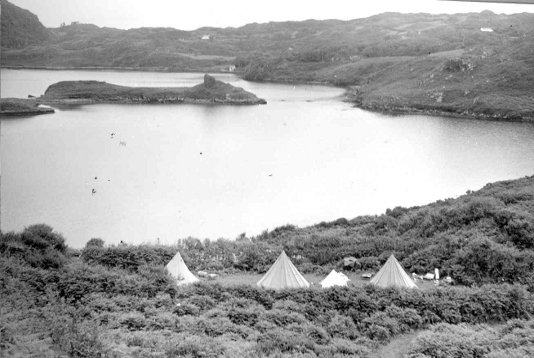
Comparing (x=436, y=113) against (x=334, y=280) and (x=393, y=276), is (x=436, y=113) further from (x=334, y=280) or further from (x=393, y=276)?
(x=334, y=280)

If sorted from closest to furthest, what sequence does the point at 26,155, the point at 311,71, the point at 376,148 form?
the point at 26,155 < the point at 376,148 < the point at 311,71

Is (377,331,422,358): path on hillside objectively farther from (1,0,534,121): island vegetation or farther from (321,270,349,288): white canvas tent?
(1,0,534,121): island vegetation

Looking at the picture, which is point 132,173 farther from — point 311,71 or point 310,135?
point 311,71

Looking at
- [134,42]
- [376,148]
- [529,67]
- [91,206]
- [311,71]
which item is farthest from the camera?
[311,71]

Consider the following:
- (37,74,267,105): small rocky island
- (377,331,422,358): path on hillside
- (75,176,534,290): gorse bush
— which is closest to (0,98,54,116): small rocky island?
(37,74,267,105): small rocky island

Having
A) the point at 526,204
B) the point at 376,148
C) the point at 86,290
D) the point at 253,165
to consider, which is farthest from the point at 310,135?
the point at 86,290

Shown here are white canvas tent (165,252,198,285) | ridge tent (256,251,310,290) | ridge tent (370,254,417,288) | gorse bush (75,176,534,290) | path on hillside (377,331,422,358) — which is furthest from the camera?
white canvas tent (165,252,198,285)

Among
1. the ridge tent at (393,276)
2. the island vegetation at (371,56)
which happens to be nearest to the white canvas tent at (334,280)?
the ridge tent at (393,276)
